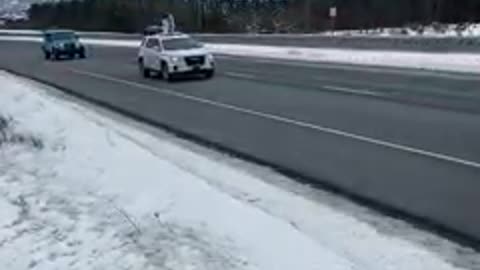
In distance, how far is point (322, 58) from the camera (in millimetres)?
40594

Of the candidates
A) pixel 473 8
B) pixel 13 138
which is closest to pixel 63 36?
pixel 473 8

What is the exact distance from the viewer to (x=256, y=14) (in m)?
80.7

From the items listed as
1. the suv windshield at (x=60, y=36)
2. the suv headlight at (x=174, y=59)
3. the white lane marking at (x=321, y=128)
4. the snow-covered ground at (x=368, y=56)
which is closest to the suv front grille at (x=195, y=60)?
the suv headlight at (x=174, y=59)

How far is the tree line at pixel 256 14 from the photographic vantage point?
194 ft

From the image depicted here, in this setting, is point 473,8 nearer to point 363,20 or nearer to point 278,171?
point 363,20

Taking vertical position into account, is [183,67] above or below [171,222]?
below

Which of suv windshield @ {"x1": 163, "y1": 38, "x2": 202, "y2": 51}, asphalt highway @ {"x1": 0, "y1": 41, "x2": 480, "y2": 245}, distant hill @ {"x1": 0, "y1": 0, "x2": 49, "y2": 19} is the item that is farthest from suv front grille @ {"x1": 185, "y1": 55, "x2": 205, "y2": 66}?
distant hill @ {"x1": 0, "y1": 0, "x2": 49, "y2": 19}

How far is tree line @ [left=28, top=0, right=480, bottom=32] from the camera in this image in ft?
194

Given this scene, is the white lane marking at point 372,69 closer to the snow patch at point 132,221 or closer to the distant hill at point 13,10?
the snow patch at point 132,221

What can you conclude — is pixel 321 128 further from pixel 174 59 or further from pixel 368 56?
pixel 368 56

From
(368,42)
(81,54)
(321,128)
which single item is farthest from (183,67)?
(81,54)

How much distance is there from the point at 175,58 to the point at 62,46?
25.5 meters

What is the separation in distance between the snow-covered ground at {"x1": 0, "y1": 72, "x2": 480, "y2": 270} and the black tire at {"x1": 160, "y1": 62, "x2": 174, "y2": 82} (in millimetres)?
17514

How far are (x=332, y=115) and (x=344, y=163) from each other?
5.59 meters
